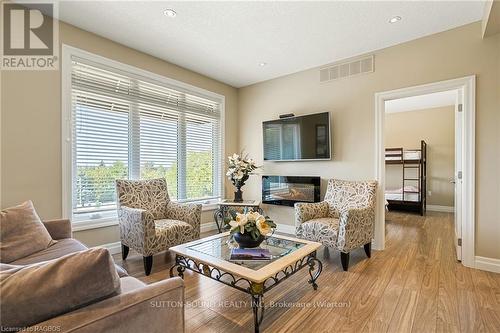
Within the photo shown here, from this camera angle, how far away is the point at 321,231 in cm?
286

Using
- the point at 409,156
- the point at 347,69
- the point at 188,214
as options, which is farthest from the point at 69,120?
the point at 409,156

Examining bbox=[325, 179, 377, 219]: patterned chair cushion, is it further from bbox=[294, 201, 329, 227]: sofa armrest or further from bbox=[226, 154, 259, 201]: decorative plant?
bbox=[226, 154, 259, 201]: decorative plant

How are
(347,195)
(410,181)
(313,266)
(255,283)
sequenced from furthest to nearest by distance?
1. (410,181)
2. (347,195)
3. (313,266)
4. (255,283)

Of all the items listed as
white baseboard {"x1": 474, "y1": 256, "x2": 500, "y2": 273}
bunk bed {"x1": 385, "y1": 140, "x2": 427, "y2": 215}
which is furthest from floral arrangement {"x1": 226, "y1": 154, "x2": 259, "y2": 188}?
bunk bed {"x1": 385, "y1": 140, "x2": 427, "y2": 215}

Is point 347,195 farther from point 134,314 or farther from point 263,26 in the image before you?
point 134,314

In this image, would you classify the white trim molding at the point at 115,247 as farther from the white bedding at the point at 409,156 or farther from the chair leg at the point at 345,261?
the white bedding at the point at 409,156

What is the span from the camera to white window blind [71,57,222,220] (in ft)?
9.60

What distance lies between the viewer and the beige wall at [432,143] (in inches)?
245

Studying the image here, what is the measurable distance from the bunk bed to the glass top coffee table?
15.2 ft

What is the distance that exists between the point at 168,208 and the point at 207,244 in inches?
48.9

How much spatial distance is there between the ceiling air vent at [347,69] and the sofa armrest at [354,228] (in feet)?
6.30

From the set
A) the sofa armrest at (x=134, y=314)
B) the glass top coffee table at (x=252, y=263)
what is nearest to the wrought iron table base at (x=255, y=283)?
the glass top coffee table at (x=252, y=263)

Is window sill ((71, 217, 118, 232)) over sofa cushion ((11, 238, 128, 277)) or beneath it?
beneath

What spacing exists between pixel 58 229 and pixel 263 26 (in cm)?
289
